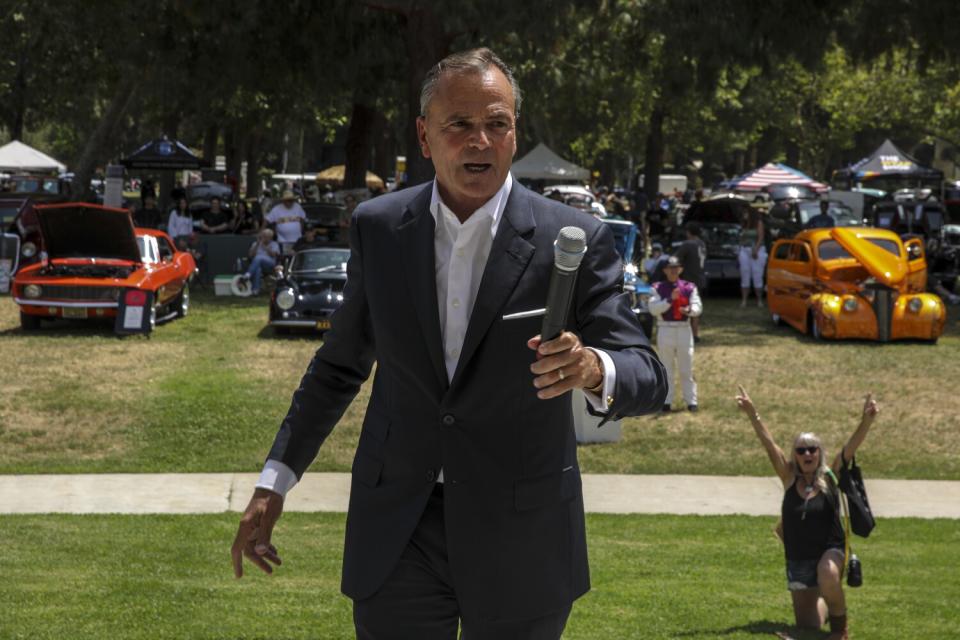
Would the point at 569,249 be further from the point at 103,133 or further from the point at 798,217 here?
the point at 103,133

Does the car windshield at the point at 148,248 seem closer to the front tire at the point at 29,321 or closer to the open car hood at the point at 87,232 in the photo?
the open car hood at the point at 87,232

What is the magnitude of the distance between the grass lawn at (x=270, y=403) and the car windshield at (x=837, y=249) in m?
1.61

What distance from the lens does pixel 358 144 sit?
37906 mm

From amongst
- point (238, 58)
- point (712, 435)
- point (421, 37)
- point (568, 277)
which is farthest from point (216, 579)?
point (238, 58)

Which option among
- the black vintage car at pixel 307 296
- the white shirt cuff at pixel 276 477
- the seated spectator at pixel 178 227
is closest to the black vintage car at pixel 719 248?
the black vintage car at pixel 307 296

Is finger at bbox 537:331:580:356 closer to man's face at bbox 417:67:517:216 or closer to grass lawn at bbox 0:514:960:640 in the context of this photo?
man's face at bbox 417:67:517:216

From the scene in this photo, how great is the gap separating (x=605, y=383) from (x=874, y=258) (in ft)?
65.9

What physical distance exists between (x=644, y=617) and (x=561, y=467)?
503 centimetres

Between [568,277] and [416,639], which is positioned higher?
A: [568,277]

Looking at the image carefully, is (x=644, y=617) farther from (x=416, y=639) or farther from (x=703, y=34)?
(x=703, y=34)

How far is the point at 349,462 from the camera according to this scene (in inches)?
571

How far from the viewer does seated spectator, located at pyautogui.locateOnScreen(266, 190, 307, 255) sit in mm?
28188

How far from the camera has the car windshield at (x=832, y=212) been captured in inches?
1299

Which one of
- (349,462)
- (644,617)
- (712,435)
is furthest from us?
(712,435)
